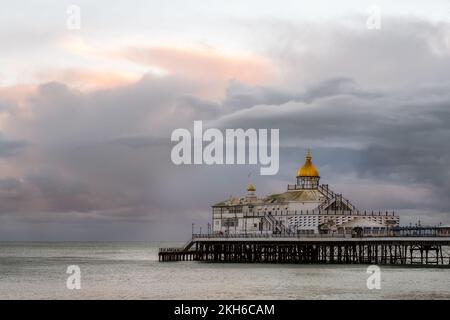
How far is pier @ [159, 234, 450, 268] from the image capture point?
9794 centimetres

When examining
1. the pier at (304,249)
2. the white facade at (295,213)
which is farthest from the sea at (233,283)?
the white facade at (295,213)

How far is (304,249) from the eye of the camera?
11069 cm

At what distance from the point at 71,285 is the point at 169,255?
3997 centimetres

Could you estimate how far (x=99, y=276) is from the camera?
9112 cm

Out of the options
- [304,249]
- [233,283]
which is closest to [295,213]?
[304,249]

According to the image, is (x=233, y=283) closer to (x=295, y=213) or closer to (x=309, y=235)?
(x=309, y=235)

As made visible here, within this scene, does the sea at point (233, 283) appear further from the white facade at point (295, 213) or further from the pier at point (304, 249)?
the white facade at point (295, 213)

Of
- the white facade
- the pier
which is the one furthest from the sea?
the white facade

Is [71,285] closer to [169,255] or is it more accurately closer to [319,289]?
[319,289]

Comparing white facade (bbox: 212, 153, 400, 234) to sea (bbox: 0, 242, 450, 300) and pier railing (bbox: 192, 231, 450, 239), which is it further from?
sea (bbox: 0, 242, 450, 300)

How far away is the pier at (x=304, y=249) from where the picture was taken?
9794 centimetres
